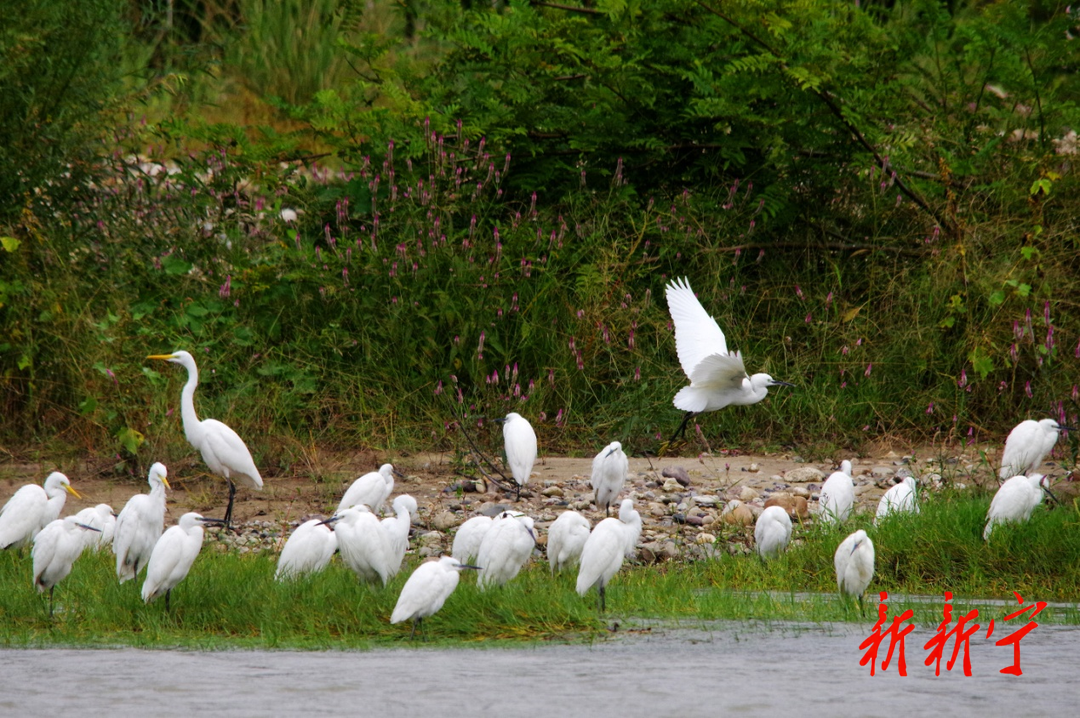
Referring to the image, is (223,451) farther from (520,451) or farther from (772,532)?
(772,532)

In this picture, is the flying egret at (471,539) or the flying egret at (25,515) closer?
the flying egret at (471,539)

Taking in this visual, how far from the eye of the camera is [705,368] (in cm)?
838

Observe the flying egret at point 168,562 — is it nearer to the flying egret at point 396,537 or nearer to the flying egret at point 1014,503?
the flying egret at point 396,537

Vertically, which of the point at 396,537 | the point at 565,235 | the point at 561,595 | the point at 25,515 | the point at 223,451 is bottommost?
the point at 561,595

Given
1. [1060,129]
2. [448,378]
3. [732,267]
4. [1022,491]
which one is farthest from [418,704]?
[1060,129]

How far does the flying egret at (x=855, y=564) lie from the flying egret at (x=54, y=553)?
3273mm

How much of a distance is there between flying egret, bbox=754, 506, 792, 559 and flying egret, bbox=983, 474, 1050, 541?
960 millimetres

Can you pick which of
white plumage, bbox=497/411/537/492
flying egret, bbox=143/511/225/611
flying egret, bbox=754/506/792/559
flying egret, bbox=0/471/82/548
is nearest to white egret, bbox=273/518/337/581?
flying egret, bbox=143/511/225/611

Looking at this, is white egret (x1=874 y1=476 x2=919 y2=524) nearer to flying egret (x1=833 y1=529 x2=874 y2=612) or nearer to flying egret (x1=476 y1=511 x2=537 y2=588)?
flying egret (x1=833 y1=529 x2=874 y2=612)

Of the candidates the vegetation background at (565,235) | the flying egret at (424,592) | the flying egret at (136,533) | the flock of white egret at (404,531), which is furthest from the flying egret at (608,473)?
the flying egret at (136,533)

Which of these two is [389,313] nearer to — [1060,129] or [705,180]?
[705,180]

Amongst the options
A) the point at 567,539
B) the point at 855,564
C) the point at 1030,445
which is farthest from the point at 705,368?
the point at 855,564

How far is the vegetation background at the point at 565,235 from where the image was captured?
911 centimetres

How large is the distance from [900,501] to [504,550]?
2435mm
